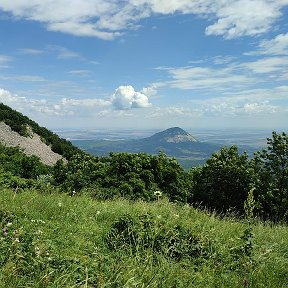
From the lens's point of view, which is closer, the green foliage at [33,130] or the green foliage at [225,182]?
the green foliage at [225,182]

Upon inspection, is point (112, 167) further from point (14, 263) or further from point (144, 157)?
point (14, 263)

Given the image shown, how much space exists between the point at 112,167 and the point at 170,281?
778 inches

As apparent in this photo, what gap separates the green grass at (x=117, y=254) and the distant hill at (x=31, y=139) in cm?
4050

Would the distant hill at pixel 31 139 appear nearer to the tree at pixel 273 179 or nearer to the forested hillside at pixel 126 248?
the tree at pixel 273 179

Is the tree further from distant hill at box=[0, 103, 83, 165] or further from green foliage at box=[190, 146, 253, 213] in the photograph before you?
distant hill at box=[0, 103, 83, 165]

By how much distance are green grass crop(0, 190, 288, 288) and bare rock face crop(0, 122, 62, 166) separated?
132 ft

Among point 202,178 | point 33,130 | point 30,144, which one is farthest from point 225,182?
point 33,130

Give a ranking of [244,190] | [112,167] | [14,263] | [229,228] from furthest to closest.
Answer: [244,190] < [112,167] < [229,228] < [14,263]

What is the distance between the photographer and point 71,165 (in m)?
27.8

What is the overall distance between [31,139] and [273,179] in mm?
36365

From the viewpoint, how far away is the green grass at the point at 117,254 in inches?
192

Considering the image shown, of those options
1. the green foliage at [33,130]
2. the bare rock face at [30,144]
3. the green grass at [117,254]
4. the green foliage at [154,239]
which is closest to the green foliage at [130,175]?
the green grass at [117,254]

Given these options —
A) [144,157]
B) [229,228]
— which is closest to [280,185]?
[144,157]

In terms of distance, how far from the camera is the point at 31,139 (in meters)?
53.3
